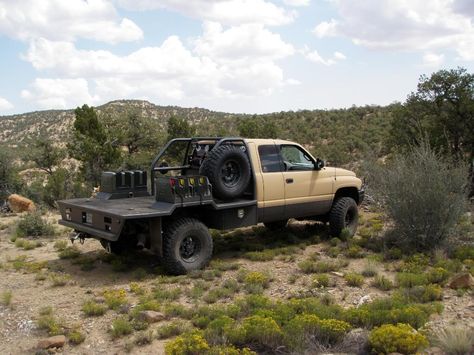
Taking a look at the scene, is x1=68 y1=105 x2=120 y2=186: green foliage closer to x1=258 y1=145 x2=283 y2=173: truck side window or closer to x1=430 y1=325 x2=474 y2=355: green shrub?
x1=258 y1=145 x2=283 y2=173: truck side window

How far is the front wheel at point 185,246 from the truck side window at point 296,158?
2.42 metres

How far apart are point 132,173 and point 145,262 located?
1595 millimetres

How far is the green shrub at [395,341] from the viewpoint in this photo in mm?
4438

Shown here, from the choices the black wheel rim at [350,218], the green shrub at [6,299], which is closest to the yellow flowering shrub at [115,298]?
the green shrub at [6,299]

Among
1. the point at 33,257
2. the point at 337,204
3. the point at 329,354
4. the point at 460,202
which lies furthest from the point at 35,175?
the point at 329,354

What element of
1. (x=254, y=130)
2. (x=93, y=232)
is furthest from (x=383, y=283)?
(x=254, y=130)

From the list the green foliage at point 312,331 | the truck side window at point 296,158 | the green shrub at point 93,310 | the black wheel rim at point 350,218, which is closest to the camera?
the green foliage at point 312,331

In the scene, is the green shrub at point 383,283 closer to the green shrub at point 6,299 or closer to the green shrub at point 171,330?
the green shrub at point 171,330

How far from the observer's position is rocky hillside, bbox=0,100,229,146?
62219 millimetres

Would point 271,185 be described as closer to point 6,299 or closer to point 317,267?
point 317,267

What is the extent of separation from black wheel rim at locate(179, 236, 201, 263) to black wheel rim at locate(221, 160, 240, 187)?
1051mm

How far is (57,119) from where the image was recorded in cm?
6800

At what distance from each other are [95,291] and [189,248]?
159 centimetres

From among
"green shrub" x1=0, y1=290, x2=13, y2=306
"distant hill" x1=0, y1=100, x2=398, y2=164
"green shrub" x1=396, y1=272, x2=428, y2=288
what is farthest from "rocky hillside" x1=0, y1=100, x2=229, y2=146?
"green shrub" x1=396, y1=272, x2=428, y2=288
